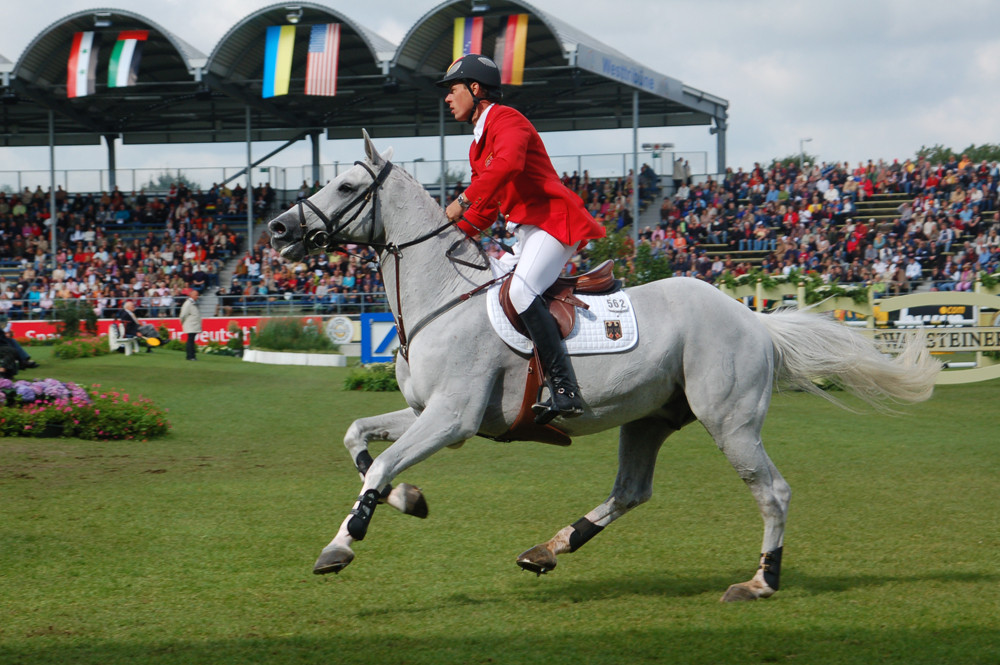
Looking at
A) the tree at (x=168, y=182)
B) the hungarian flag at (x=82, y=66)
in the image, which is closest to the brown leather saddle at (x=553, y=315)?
the hungarian flag at (x=82, y=66)

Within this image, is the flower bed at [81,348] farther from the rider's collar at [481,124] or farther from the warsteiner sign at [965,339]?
the rider's collar at [481,124]

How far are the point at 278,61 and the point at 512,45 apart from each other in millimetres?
8109

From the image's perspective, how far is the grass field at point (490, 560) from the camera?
4.51m

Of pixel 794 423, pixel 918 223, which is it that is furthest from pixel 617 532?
pixel 918 223

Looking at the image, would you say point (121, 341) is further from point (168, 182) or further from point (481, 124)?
point (481, 124)

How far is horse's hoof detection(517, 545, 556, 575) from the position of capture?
18.2ft

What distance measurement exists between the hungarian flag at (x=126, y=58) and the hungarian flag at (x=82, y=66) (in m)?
0.65

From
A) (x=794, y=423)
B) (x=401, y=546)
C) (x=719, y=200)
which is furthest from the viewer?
(x=719, y=200)

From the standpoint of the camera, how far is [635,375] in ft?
18.1

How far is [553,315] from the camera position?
548cm

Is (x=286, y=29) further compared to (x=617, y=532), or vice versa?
(x=286, y=29)

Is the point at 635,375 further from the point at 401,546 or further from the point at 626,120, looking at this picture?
the point at 626,120

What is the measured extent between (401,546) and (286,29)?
29539 mm

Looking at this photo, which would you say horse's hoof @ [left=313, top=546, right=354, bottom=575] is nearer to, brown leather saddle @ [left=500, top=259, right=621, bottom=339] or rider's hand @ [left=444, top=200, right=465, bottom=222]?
brown leather saddle @ [left=500, top=259, right=621, bottom=339]
